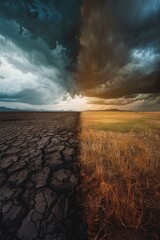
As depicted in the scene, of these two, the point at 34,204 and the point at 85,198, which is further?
the point at 85,198

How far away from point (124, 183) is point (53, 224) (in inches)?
64.4

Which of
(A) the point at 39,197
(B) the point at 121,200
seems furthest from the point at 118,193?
(A) the point at 39,197

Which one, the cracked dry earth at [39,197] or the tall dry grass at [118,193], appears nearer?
the cracked dry earth at [39,197]

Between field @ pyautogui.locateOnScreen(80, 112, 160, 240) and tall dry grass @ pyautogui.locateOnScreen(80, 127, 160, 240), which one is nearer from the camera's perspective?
field @ pyautogui.locateOnScreen(80, 112, 160, 240)

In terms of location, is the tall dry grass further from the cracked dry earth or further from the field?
the cracked dry earth

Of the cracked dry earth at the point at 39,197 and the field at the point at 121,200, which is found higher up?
the cracked dry earth at the point at 39,197

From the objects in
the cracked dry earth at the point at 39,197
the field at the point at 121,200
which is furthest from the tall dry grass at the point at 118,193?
the cracked dry earth at the point at 39,197

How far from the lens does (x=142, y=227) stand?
1911 mm

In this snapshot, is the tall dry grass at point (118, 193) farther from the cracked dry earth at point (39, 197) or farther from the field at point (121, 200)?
the cracked dry earth at point (39, 197)

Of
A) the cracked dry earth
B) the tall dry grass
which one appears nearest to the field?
the tall dry grass

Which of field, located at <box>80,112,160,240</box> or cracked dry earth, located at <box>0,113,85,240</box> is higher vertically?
cracked dry earth, located at <box>0,113,85,240</box>

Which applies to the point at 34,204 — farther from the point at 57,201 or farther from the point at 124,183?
the point at 124,183

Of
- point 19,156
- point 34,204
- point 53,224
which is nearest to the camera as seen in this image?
point 53,224

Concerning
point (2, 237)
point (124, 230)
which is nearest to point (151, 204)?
point (124, 230)
